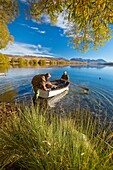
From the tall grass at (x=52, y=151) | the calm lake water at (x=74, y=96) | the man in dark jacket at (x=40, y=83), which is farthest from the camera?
the man in dark jacket at (x=40, y=83)

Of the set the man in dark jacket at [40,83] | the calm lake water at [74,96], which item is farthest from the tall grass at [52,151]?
the man in dark jacket at [40,83]

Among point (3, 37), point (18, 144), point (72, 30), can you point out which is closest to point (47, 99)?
point (72, 30)

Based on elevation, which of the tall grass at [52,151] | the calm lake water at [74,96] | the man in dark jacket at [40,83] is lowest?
the calm lake water at [74,96]

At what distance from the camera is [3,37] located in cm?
3328

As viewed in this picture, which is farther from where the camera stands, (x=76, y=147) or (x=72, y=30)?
(x=72, y=30)

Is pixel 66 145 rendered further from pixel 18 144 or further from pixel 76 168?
pixel 18 144

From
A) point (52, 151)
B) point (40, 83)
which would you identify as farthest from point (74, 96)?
point (52, 151)

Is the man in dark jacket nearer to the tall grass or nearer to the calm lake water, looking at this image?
the calm lake water

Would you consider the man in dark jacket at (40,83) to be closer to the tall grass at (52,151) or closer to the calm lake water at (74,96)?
the calm lake water at (74,96)

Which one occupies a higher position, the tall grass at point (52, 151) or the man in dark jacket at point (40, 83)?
the tall grass at point (52, 151)

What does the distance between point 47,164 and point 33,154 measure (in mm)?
346

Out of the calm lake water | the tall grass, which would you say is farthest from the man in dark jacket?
the tall grass

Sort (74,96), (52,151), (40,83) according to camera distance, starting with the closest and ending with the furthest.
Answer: (52,151) → (40,83) → (74,96)

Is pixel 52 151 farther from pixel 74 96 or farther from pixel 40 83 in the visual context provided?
pixel 74 96
